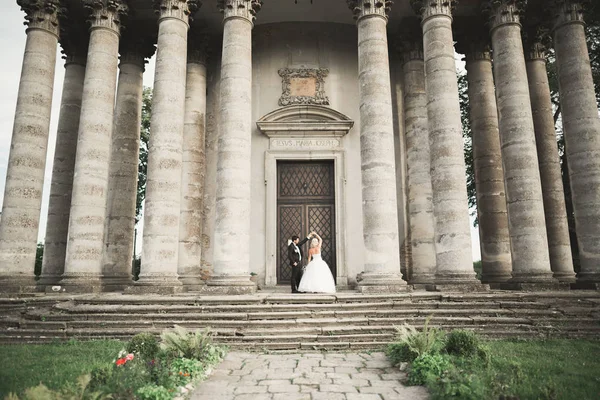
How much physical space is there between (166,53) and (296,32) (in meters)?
6.83

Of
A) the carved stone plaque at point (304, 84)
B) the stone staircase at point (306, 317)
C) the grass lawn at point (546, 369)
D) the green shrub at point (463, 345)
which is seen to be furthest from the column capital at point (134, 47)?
the grass lawn at point (546, 369)

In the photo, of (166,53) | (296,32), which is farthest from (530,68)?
(166,53)

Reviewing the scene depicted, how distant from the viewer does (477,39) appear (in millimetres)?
17859

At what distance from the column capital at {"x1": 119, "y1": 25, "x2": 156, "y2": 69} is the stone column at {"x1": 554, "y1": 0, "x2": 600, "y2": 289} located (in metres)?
16.1

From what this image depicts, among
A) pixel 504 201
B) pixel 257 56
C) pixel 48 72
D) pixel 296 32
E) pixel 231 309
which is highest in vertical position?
pixel 296 32

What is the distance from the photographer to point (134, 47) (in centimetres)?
1766

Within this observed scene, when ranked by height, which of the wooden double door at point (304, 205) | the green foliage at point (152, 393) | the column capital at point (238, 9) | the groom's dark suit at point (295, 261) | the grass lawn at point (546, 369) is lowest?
the grass lawn at point (546, 369)

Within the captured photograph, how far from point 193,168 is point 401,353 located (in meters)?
11.4

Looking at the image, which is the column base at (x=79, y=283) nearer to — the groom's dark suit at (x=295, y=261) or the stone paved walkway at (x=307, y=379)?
the groom's dark suit at (x=295, y=261)

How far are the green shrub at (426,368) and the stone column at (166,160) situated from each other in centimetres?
839

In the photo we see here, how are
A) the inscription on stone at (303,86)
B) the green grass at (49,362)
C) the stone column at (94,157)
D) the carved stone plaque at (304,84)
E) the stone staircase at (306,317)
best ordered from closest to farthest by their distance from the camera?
the green grass at (49,362)
the stone staircase at (306,317)
the stone column at (94,157)
the carved stone plaque at (304,84)
the inscription on stone at (303,86)

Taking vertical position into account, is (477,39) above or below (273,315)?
above

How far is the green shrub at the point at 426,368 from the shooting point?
6.46m

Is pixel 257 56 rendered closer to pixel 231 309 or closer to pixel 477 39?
pixel 477 39
